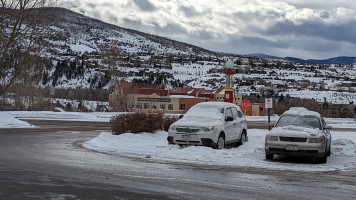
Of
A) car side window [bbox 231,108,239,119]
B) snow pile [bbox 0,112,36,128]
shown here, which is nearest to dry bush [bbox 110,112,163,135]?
car side window [bbox 231,108,239,119]

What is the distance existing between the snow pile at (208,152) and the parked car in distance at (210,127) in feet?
1.09

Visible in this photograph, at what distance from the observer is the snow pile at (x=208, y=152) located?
1347 cm

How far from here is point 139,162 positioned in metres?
12.8

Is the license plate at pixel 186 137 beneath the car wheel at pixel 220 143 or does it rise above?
above

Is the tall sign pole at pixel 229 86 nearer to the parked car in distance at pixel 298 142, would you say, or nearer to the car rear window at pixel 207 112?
the car rear window at pixel 207 112

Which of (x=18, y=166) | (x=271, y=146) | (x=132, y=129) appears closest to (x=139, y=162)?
(x=18, y=166)

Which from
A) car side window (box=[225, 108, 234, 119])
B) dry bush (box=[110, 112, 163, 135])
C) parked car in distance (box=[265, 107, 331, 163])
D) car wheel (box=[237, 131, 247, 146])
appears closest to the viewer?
parked car in distance (box=[265, 107, 331, 163])

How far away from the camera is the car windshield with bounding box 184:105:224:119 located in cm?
1717

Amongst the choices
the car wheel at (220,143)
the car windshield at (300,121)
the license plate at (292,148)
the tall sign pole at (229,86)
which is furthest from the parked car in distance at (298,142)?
the tall sign pole at (229,86)

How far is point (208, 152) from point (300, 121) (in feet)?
11.0

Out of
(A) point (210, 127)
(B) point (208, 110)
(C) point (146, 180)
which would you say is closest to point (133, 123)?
(B) point (208, 110)

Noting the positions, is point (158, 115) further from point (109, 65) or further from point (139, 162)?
point (109, 65)

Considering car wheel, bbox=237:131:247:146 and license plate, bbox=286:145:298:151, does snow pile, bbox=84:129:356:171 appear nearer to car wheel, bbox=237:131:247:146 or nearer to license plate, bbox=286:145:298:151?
car wheel, bbox=237:131:247:146

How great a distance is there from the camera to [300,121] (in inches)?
616
